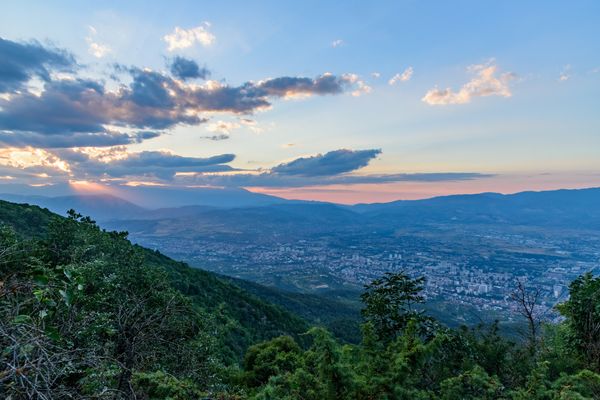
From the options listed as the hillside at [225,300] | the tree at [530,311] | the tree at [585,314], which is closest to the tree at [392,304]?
the tree at [530,311]

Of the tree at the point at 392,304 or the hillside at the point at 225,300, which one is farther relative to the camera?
the hillside at the point at 225,300

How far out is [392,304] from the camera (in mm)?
11227

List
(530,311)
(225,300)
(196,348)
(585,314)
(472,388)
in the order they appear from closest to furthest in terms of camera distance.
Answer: (472,388) → (196,348) → (585,314) → (530,311) → (225,300)

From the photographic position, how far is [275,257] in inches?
5866

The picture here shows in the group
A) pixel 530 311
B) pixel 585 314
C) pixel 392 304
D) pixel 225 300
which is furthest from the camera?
pixel 225 300

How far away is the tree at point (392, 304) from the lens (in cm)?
1089

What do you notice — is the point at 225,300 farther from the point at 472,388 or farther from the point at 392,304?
the point at 472,388

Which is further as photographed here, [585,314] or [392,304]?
[392,304]

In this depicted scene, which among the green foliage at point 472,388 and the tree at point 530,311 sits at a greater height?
the green foliage at point 472,388

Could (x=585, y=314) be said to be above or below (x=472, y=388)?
below

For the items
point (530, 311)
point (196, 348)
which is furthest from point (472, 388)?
point (530, 311)

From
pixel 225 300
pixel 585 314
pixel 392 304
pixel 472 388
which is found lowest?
pixel 225 300

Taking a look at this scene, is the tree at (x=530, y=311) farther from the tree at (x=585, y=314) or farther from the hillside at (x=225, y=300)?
the hillside at (x=225, y=300)

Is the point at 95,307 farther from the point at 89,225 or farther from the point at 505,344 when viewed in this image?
the point at 505,344
